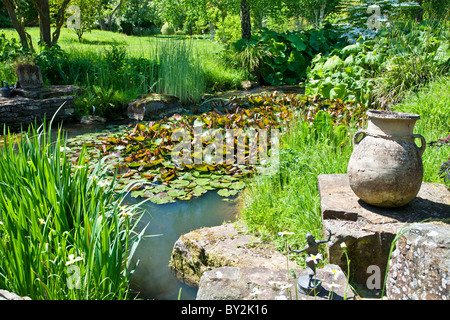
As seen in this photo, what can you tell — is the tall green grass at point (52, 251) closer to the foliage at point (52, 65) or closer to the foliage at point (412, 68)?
the foliage at point (412, 68)

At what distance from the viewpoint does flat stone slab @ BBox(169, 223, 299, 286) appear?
2.52 m

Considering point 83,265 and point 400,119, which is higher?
point 400,119

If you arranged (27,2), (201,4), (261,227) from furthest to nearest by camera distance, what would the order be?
(27,2) → (201,4) → (261,227)

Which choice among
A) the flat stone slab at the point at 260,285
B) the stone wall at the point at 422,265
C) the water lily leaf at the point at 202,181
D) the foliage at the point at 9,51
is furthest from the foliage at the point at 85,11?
the stone wall at the point at 422,265

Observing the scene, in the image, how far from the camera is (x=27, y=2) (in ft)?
65.2

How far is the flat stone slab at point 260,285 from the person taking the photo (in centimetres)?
170

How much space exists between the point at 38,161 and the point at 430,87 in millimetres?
5201

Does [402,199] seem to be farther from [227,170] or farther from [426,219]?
[227,170]

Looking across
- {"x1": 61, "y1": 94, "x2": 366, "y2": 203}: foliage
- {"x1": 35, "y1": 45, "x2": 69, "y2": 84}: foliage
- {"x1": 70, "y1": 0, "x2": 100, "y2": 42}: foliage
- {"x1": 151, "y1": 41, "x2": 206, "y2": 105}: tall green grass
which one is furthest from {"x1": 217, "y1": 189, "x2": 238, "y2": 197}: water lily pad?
{"x1": 70, "y1": 0, "x2": 100, "y2": 42}: foliage

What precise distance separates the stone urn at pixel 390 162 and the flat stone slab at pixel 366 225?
10 centimetres

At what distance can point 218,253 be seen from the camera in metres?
2.61

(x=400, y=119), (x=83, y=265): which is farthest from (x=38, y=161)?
(x=400, y=119)

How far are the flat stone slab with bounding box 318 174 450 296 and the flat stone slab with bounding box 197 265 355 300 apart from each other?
1.37 ft

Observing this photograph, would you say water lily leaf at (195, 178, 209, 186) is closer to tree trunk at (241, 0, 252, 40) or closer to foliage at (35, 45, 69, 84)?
foliage at (35, 45, 69, 84)
